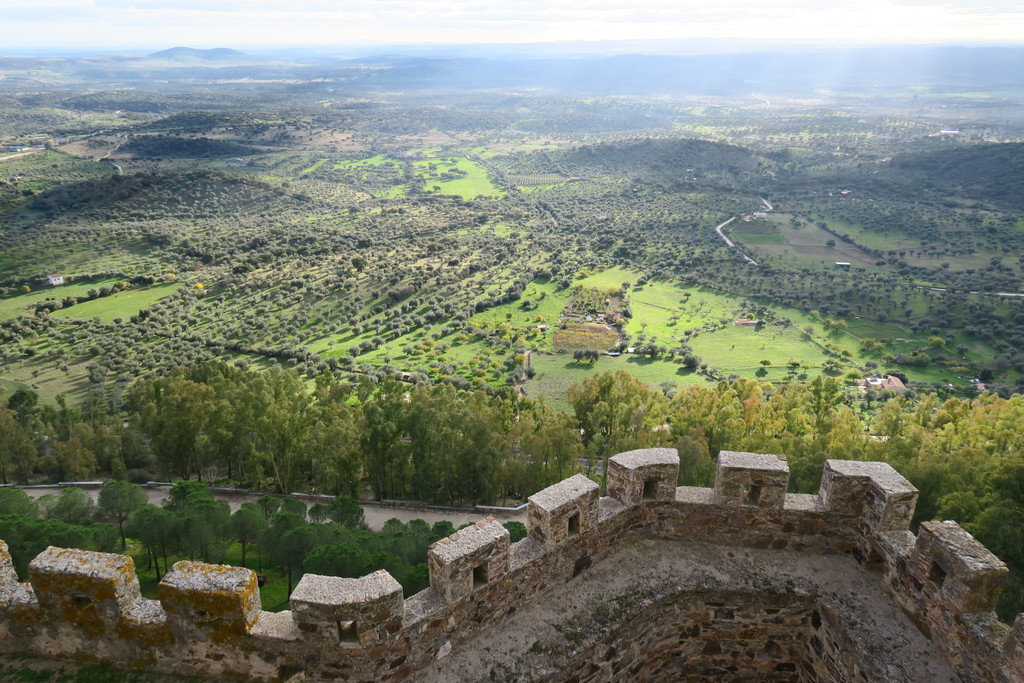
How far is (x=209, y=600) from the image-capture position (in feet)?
30.6

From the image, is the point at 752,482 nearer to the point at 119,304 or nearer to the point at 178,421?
the point at 178,421

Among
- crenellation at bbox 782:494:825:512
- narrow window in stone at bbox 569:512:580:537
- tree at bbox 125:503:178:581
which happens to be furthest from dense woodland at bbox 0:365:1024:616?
narrow window in stone at bbox 569:512:580:537

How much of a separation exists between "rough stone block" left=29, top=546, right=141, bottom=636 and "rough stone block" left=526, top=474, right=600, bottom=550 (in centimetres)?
681

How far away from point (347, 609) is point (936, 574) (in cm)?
1062

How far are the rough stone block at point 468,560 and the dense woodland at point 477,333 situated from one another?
9.51 m

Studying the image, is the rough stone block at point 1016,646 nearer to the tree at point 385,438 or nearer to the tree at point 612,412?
the tree at point 612,412

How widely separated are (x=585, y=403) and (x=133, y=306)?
259 feet

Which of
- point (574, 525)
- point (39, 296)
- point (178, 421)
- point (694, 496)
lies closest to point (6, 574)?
point (574, 525)

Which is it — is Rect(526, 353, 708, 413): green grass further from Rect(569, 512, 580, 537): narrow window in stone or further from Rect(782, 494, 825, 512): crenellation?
Rect(569, 512, 580, 537): narrow window in stone

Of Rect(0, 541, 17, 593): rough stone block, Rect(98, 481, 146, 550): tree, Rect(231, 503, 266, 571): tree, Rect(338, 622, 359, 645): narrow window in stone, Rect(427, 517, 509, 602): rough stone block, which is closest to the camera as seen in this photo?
Rect(338, 622, 359, 645): narrow window in stone

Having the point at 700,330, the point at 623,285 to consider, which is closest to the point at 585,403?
the point at 700,330

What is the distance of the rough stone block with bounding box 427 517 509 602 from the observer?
10039 millimetres

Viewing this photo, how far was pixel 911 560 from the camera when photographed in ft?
37.5

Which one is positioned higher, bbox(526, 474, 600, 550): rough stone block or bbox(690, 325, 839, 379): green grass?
bbox(526, 474, 600, 550): rough stone block
